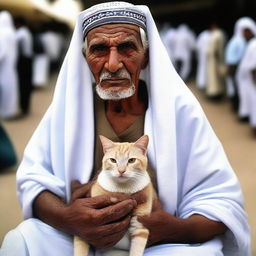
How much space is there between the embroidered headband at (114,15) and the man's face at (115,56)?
2 cm

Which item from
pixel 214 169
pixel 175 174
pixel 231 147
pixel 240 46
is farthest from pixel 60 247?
pixel 240 46

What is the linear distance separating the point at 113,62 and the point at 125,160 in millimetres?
296

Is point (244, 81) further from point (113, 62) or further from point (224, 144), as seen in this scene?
point (113, 62)

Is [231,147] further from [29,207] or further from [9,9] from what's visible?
[29,207]

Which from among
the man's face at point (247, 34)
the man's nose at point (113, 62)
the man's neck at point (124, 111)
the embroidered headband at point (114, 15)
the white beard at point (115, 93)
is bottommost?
the man's neck at point (124, 111)

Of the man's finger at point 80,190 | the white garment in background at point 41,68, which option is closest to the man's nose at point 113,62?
the man's finger at point 80,190

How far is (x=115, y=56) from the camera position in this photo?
1746 mm

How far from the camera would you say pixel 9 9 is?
119 inches

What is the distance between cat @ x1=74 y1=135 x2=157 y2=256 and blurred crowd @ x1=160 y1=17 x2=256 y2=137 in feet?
17.7

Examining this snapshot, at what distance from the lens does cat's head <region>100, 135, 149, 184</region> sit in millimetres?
1661

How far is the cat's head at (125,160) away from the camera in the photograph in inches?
65.4

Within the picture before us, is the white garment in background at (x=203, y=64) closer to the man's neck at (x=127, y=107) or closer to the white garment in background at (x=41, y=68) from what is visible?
the white garment in background at (x=41, y=68)

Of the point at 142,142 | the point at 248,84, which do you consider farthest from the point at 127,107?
the point at 248,84

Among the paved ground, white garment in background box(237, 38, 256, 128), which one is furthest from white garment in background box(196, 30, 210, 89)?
white garment in background box(237, 38, 256, 128)
